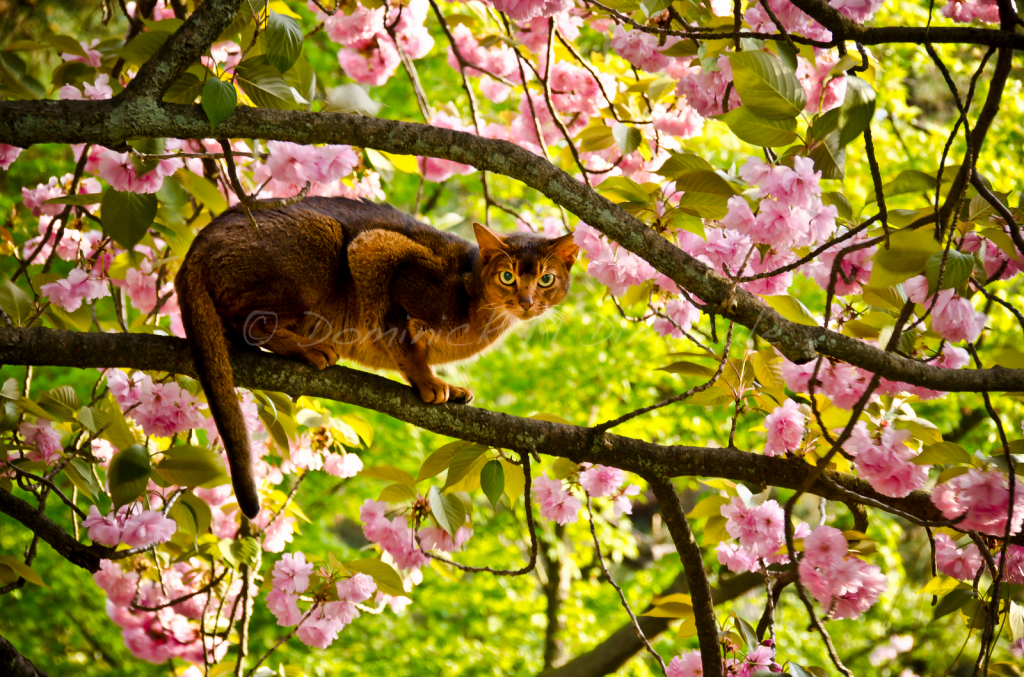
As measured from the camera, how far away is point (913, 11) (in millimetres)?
5090

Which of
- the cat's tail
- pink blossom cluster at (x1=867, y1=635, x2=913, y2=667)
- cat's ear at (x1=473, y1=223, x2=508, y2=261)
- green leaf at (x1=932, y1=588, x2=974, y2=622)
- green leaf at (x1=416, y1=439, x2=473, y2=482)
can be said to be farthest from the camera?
pink blossom cluster at (x1=867, y1=635, x2=913, y2=667)

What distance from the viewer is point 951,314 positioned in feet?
4.86

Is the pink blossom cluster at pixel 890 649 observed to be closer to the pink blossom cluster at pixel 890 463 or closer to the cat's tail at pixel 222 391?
the pink blossom cluster at pixel 890 463

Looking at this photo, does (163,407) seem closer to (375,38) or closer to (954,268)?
(375,38)

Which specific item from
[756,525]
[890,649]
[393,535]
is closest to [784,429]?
[756,525]

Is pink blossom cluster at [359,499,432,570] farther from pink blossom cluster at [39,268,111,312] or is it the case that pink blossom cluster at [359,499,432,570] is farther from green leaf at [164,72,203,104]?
green leaf at [164,72,203,104]

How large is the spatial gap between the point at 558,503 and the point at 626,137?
4.06 ft

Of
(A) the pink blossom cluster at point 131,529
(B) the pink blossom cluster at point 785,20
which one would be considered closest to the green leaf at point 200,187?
(A) the pink blossom cluster at point 131,529

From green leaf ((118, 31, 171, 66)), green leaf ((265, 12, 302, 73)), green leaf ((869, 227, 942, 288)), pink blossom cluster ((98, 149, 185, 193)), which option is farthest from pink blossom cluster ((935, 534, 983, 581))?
green leaf ((118, 31, 171, 66))

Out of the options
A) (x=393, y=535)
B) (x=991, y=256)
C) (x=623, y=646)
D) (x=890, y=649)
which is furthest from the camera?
(x=890, y=649)

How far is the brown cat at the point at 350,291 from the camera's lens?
1.86 meters

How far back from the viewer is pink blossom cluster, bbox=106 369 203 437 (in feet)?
6.75

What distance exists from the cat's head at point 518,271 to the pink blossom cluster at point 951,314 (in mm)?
1205

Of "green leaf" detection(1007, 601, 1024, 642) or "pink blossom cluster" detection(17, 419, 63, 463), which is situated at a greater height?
"pink blossom cluster" detection(17, 419, 63, 463)
